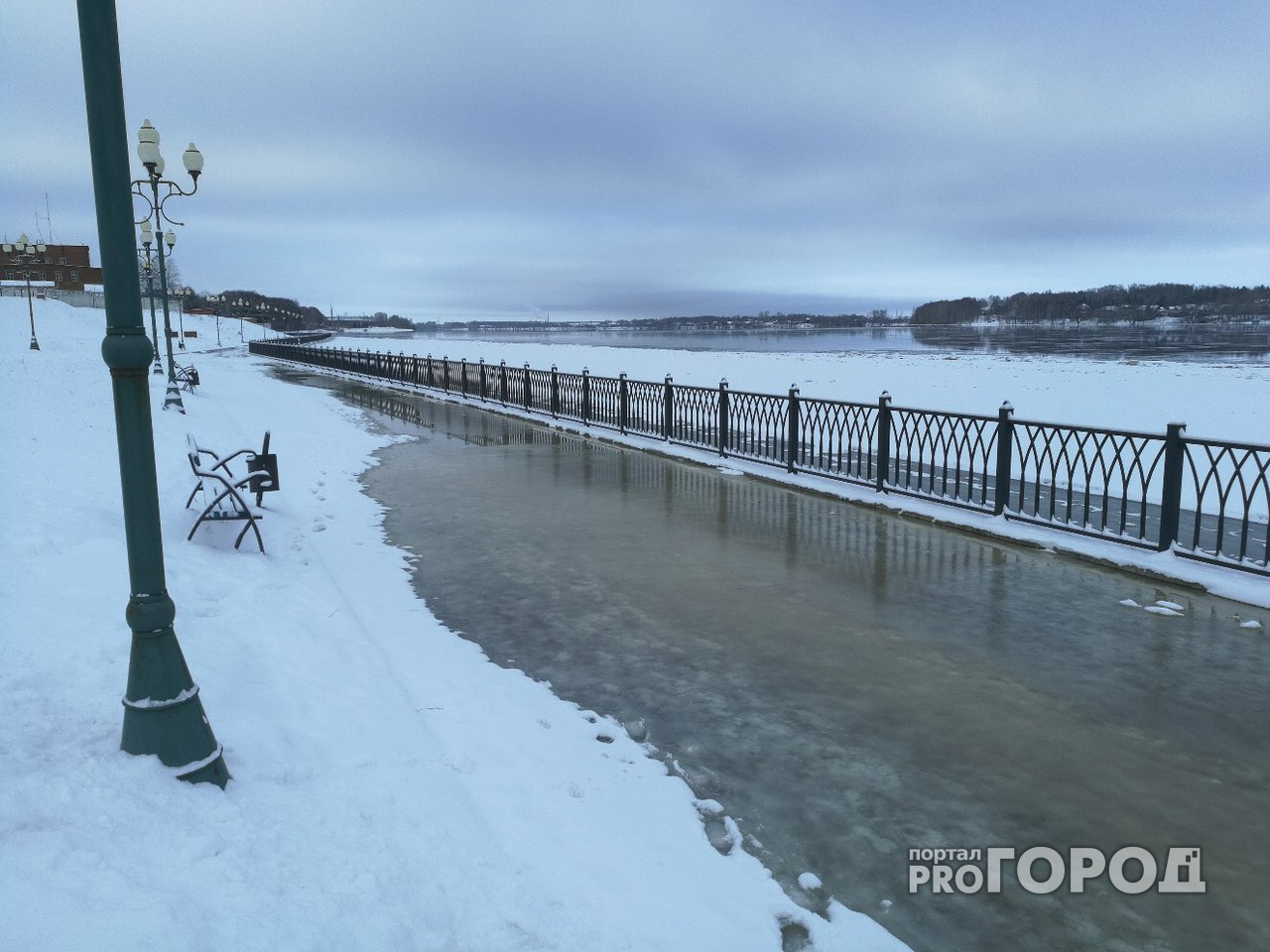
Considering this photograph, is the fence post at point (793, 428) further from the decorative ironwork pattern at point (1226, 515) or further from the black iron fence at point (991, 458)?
the decorative ironwork pattern at point (1226, 515)

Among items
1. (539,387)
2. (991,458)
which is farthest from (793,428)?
(539,387)

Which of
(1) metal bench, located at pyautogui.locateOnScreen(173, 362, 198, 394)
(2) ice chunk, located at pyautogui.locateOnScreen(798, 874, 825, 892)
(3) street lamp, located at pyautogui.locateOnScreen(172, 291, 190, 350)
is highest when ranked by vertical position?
(3) street lamp, located at pyautogui.locateOnScreen(172, 291, 190, 350)

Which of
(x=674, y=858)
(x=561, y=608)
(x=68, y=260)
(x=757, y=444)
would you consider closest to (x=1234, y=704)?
(x=674, y=858)

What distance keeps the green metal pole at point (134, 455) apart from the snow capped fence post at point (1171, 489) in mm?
7821

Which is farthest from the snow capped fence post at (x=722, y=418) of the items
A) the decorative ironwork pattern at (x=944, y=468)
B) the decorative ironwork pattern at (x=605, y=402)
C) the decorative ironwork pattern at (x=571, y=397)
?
the decorative ironwork pattern at (x=571, y=397)

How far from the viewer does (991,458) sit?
61.6 feet

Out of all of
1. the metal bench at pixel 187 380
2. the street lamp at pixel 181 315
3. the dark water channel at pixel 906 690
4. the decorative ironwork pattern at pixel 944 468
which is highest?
the street lamp at pixel 181 315

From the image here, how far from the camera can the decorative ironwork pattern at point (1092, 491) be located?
837 cm

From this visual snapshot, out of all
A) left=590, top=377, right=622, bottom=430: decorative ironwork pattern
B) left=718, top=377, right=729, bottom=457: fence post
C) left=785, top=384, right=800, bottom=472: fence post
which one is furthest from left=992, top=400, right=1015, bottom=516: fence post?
left=590, top=377, right=622, bottom=430: decorative ironwork pattern

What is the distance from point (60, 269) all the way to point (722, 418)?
517 feet

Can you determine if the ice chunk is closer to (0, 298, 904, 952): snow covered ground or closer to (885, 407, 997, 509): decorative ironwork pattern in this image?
(0, 298, 904, 952): snow covered ground

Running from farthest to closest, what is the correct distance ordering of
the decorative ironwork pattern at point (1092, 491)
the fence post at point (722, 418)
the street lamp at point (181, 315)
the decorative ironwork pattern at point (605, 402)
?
the street lamp at point (181, 315), the decorative ironwork pattern at point (605, 402), the fence post at point (722, 418), the decorative ironwork pattern at point (1092, 491)

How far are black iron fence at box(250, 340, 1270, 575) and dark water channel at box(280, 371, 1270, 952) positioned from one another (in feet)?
2.85

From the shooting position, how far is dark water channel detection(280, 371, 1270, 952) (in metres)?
3.54
